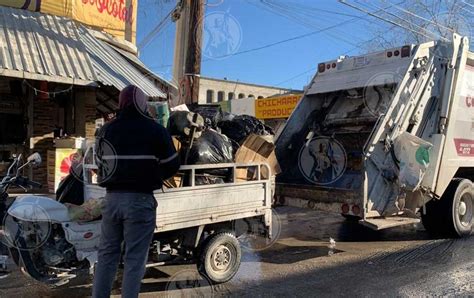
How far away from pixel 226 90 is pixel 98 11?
31.3 m

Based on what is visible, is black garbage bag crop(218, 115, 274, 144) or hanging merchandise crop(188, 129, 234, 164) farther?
black garbage bag crop(218, 115, 274, 144)

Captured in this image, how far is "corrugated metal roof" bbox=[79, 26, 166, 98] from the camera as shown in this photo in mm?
9031

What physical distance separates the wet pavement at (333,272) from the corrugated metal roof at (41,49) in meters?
3.79

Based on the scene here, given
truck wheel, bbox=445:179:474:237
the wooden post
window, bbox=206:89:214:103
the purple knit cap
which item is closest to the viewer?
the purple knit cap

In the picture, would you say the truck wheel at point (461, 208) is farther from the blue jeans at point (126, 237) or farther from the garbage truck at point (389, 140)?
the blue jeans at point (126, 237)

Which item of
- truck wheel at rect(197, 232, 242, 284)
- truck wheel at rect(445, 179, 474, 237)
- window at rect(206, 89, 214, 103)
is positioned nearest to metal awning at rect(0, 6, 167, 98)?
truck wheel at rect(197, 232, 242, 284)

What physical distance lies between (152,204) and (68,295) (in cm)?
184

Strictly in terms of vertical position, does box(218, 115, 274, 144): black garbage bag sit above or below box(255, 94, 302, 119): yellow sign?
below

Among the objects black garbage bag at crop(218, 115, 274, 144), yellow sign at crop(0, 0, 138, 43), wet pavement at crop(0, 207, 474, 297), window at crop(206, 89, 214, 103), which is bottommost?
wet pavement at crop(0, 207, 474, 297)

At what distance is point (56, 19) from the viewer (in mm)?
9711

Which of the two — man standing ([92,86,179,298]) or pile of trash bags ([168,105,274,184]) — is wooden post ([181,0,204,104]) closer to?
pile of trash bags ([168,105,274,184])

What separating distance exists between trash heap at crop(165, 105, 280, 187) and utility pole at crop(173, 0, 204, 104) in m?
2.81

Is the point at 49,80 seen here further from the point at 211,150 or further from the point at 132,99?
the point at 132,99

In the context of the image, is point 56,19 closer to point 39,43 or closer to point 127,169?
point 39,43
